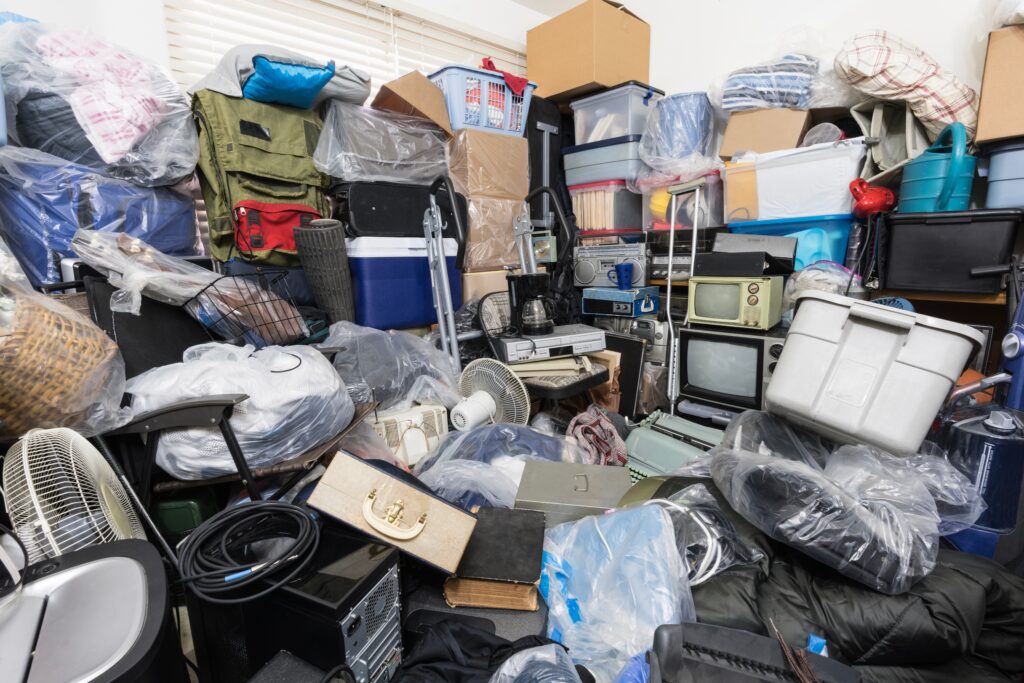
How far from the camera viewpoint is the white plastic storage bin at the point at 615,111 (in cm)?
298

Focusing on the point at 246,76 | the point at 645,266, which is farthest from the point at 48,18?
the point at 645,266

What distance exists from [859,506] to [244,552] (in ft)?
4.26

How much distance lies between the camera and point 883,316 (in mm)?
1402

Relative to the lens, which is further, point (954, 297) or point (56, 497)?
point (954, 297)

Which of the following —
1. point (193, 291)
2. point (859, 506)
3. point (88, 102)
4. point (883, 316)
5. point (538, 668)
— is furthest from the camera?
point (88, 102)

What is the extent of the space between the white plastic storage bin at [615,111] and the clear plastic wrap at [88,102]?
90.6 inches

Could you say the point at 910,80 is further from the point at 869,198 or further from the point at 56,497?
the point at 56,497

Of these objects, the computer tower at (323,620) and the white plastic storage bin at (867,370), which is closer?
the computer tower at (323,620)

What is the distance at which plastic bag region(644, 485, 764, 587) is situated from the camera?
1136 millimetres

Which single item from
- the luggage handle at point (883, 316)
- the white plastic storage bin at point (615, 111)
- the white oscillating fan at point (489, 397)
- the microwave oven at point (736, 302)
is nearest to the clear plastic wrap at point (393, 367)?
the white oscillating fan at point (489, 397)

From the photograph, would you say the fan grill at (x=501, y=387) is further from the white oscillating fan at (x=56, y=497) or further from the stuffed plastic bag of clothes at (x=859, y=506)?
the white oscillating fan at (x=56, y=497)

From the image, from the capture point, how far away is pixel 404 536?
3.50ft

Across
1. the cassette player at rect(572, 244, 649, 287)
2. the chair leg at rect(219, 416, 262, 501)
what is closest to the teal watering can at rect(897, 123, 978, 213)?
the cassette player at rect(572, 244, 649, 287)

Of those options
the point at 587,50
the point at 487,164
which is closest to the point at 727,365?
the point at 487,164
